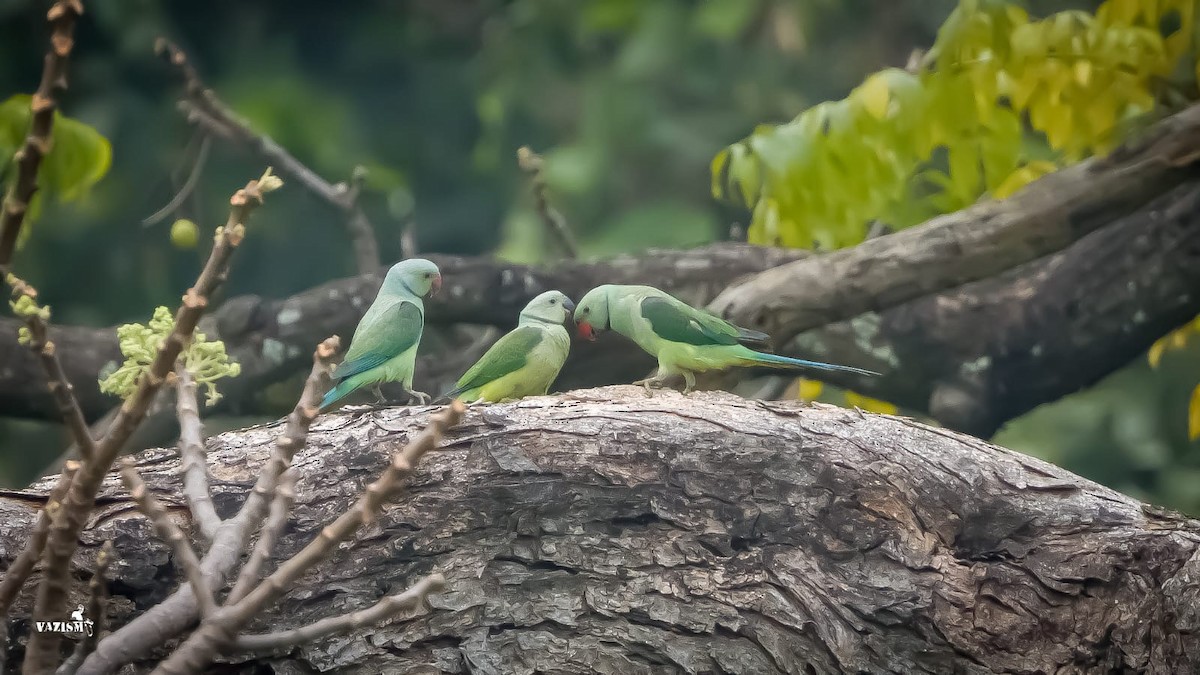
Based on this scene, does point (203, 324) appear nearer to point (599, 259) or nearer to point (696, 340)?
point (599, 259)

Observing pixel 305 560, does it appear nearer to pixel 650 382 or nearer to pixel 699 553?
pixel 699 553

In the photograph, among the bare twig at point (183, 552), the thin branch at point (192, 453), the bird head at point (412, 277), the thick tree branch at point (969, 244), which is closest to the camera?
the bare twig at point (183, 552)

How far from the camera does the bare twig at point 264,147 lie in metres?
2.09

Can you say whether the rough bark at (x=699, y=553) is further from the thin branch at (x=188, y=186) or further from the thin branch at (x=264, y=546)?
the thin branch at (x=188, y=186)

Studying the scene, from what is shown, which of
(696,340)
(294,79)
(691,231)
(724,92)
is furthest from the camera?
A: (724,92)

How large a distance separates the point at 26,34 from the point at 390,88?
2.48 ft

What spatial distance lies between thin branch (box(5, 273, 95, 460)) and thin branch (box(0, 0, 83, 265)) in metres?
0.06

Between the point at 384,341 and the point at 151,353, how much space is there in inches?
12.3

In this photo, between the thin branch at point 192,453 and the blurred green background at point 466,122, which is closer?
the thin branch at point 192,453

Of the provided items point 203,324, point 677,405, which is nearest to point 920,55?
point 677,405

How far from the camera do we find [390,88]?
245cm

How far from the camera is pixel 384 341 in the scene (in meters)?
1.26

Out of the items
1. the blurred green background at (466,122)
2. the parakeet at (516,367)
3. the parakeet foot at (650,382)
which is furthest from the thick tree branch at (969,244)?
the blurred green background at (466,122)

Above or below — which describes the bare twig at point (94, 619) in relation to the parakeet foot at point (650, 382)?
below
